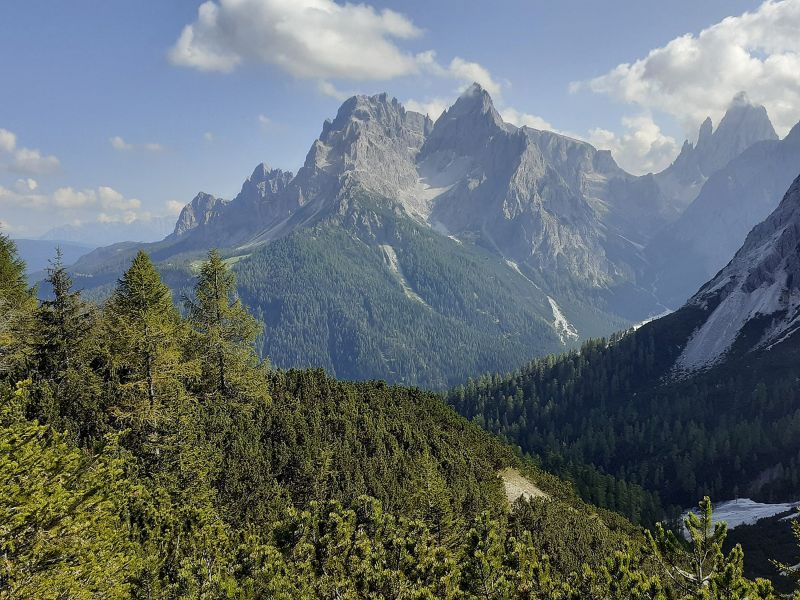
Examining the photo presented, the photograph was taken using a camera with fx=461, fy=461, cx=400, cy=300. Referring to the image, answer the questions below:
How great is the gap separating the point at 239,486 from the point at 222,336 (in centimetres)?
1685

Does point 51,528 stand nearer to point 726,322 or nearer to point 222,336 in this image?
point 222,336

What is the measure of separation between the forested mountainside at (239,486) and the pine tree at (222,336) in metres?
0.19

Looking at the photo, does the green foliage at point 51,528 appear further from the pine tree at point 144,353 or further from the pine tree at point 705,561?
the pine tree at point 705,561

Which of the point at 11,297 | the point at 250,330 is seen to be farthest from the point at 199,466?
the point at 11,297

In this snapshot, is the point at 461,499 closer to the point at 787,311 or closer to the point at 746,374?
the point at 746,374

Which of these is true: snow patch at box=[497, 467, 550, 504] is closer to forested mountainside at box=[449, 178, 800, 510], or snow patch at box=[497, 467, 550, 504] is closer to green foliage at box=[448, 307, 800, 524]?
green foliage at box=[448, 307, 800, 524]

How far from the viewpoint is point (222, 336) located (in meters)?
42.2

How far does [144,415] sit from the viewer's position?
29.7m

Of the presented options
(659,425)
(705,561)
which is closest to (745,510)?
(659,425)

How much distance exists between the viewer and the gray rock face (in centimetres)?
15938

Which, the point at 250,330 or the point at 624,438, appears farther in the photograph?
the point at 624,438

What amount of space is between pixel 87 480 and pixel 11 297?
1568 inches

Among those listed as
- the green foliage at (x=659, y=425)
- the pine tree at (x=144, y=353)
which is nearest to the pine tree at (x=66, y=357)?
the pine tree at (x=144, y=353)

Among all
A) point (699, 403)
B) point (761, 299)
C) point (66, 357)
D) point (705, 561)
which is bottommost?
point (699, 403)
